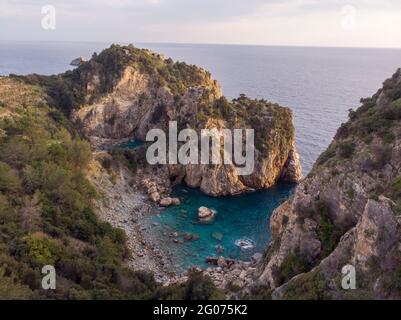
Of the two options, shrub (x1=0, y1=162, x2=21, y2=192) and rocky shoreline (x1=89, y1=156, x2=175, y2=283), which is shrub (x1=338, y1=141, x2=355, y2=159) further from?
shrub (x1=0, y1=162, x2=21, y2=192)

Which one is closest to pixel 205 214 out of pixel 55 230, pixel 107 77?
pixel 55 230

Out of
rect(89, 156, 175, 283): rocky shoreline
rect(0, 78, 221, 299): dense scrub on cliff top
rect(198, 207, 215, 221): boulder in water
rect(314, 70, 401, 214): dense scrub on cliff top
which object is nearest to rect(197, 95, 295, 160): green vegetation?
rect(89, 156, 175, 283): rocky shoreline

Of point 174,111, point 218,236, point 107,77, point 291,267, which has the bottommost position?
point 218,236

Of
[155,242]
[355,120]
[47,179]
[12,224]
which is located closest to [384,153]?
[355,120]

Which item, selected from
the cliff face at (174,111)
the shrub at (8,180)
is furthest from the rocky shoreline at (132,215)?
the shrub at (8,180)

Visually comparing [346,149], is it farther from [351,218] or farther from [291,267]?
[291,267]
